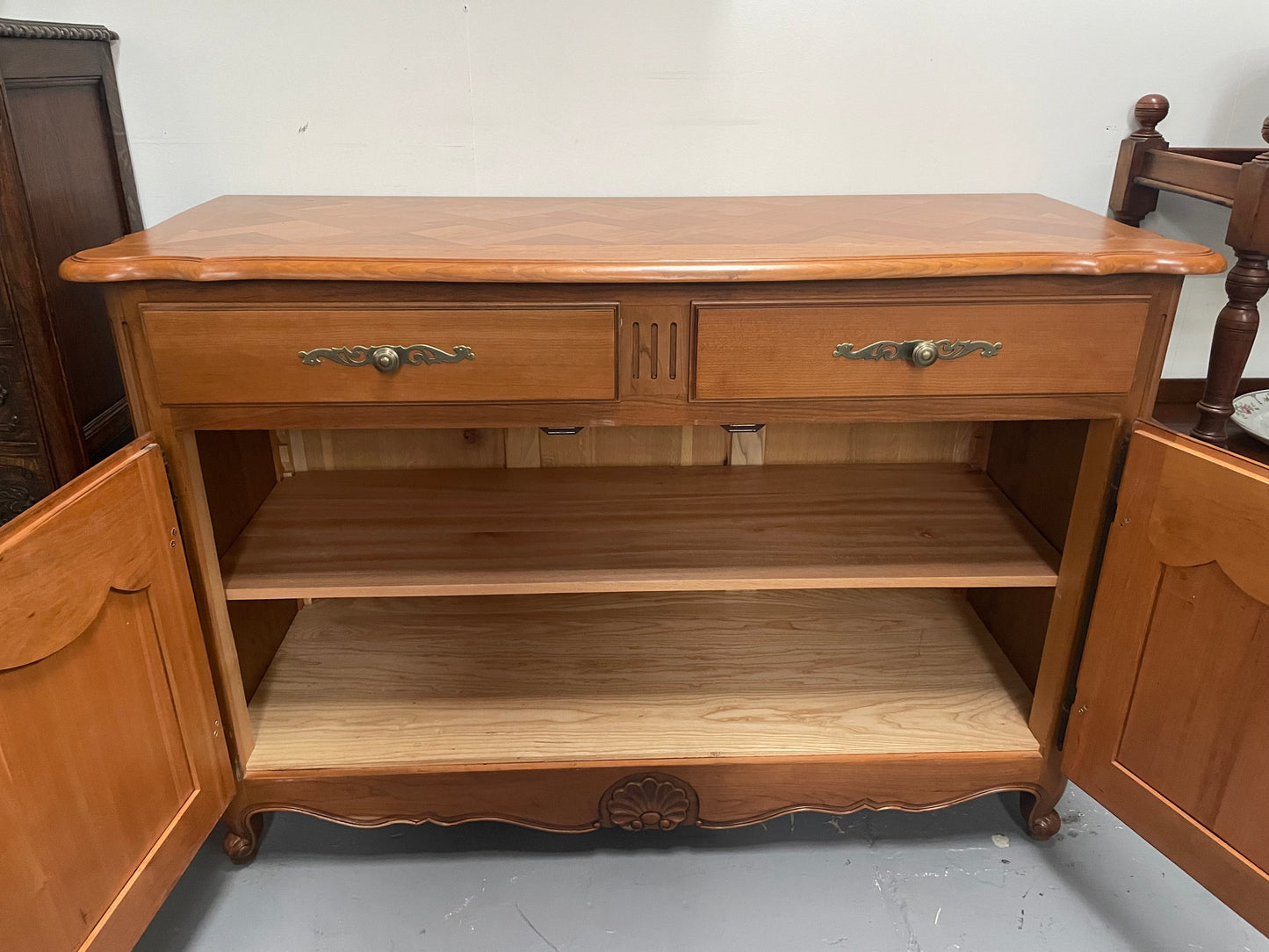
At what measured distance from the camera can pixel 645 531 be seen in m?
1.43

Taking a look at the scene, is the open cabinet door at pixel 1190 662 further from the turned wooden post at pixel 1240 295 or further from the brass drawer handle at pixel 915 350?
the turned wooden post at pixel 1240 295

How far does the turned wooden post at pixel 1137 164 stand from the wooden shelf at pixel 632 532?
1.71ft

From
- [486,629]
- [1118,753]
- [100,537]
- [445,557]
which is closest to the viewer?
[100,537]

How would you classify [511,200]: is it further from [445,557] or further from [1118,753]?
[1118,753]

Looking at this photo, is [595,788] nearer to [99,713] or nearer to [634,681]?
[634,681]

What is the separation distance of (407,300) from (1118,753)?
3.70 feet

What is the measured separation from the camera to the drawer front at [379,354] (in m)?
1.05

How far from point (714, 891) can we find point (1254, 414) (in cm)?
121

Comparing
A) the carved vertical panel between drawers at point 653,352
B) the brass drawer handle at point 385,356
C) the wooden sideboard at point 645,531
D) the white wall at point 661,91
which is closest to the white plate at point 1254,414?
the wooden sideboard at point 645,531

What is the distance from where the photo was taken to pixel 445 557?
1.33 metres

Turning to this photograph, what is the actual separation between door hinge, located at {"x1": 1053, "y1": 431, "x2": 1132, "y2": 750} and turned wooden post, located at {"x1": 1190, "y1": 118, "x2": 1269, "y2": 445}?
0.32m

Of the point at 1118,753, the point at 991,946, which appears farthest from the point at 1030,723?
the point at 991,946

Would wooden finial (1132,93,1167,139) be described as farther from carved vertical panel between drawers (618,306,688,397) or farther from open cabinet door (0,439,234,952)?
open cabinet door (0,439,234,952)

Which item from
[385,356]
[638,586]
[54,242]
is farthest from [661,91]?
[54,242]
